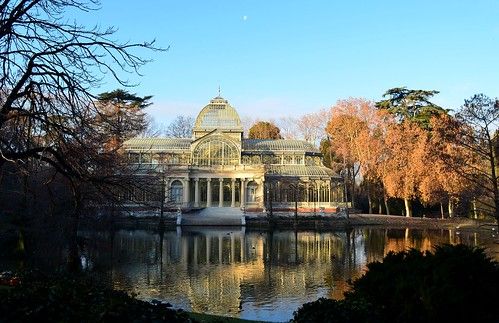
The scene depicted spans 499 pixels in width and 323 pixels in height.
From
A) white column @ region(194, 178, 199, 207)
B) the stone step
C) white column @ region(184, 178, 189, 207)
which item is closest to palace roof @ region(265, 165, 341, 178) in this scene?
the stone step

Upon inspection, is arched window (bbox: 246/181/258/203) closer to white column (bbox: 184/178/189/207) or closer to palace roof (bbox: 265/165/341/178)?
palace roof (bbox: 265/165/341/178)

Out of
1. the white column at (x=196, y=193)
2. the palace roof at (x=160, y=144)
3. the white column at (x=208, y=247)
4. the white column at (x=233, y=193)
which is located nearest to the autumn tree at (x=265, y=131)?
the palace roof at (x=160, y=144)

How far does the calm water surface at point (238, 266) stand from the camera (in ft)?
50.5

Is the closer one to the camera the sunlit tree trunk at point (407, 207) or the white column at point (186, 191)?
the sunlit tree trunk at point (407, 207)

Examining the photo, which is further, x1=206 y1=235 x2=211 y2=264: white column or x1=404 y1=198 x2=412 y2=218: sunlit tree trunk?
x1=404 y1=198 x2=412 y2=218: sunlit tree trunk

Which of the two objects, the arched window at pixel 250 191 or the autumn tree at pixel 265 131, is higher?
the autumn tree at pixel 265 131

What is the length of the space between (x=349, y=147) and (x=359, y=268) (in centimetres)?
3696

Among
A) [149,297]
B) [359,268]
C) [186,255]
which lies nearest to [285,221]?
[186,255]

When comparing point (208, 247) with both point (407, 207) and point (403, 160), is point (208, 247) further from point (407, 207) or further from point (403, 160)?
point (407, 207)

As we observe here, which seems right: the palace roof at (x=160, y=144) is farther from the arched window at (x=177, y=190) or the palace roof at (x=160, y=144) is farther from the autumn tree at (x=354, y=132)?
the autumn tree at (x=354, y=132)

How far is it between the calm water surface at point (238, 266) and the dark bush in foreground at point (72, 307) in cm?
629

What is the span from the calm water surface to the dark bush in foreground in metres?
6.29

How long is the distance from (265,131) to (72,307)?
73.1 m

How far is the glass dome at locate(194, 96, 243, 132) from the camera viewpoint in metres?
60.8
